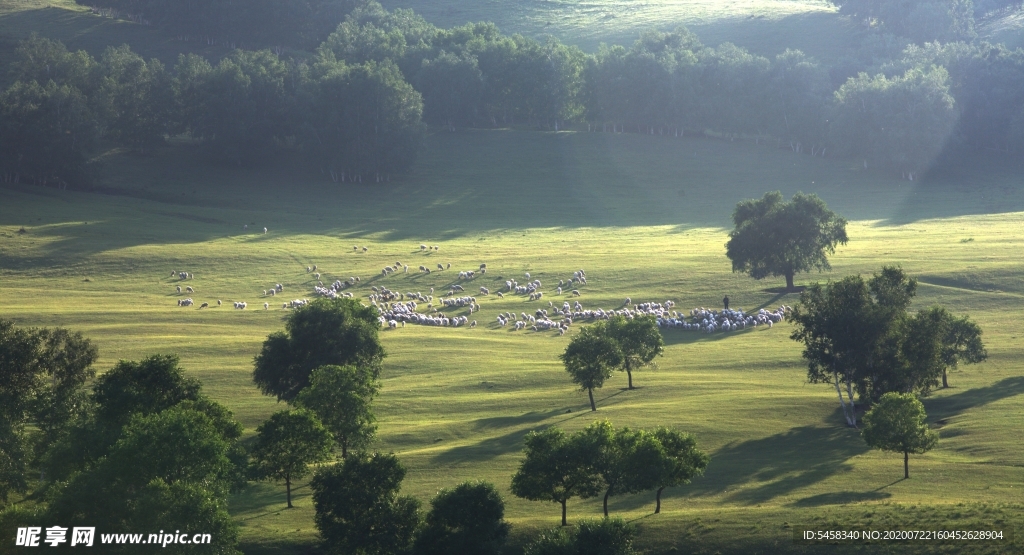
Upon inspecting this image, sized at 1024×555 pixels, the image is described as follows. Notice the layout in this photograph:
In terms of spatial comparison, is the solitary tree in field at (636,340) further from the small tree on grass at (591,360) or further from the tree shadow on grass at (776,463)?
the tree shadow on grass at (776,463)

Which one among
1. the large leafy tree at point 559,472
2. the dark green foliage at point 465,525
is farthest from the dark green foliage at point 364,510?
the large leafy tree at point 559,472

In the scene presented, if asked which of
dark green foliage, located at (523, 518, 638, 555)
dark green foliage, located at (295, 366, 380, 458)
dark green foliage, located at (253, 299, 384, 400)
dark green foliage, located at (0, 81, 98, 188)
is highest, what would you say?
dark green foliage, located at (0, 81, 98, 188)

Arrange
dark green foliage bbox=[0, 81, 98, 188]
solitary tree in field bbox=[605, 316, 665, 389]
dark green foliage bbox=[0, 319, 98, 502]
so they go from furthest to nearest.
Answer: dark green foliage bbox=[0, 81, 98, 188]
solitary tree in field bbox=[605, 316, 665, 389]
dark green foliage bbox=[0, 319, 98, 502]

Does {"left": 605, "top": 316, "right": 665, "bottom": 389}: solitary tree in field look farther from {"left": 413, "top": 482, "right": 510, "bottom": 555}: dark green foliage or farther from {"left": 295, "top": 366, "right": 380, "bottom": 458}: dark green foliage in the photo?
{"left": 413, "top": 482, "right": 510, "bottom": 555}: dark green foliage

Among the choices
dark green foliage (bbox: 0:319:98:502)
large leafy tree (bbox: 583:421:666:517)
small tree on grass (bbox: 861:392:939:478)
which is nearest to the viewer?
→ large leafy tree (bbox: 583:421:666:517)

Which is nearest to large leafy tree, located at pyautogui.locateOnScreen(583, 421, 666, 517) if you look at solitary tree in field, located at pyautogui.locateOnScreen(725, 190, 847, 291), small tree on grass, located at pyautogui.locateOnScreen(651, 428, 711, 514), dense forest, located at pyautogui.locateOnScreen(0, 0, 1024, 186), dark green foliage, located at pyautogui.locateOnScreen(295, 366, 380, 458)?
small tree on grass, located at pyautogui.locateOnScreen(651, 428, 711, 514)

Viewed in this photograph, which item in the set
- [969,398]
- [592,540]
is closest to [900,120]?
[969,398]

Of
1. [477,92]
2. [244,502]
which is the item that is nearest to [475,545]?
[244,502]
